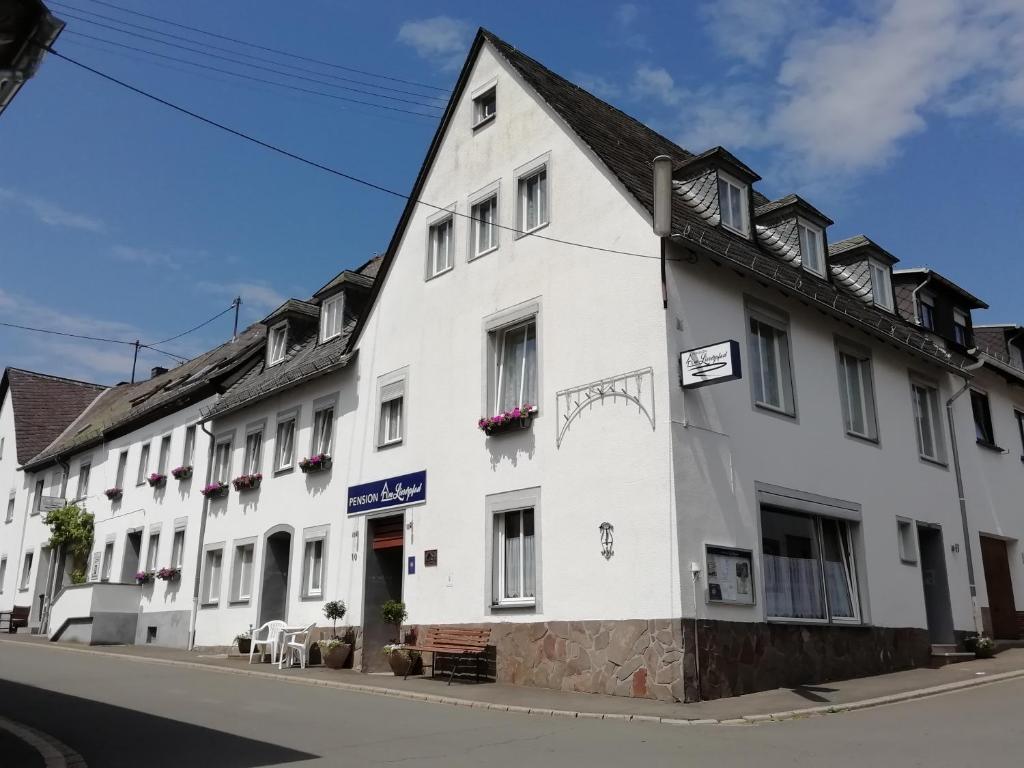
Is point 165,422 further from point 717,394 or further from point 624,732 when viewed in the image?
point 624,732

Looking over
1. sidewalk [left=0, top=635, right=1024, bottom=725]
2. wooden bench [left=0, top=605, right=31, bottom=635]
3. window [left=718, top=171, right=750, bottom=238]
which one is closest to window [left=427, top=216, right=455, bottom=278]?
window [left=718, top=171, right=750, bottom=238]

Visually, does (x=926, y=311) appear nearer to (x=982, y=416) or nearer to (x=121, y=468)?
(x=982, y=416)

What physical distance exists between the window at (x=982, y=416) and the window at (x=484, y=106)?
1310 cm

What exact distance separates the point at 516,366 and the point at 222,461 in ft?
39.2

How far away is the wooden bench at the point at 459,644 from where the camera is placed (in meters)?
15.2

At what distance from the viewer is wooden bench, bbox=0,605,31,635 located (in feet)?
112

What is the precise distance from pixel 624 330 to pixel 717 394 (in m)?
1.73

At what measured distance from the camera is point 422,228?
19656mm

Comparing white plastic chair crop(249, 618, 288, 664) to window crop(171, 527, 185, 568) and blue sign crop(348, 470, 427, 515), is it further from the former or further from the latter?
window crop(171, 527, 185, 568)

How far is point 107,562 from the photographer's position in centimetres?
3045

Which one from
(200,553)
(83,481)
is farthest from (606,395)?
(83,481)

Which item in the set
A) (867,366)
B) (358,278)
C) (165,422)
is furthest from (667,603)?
(165,422)

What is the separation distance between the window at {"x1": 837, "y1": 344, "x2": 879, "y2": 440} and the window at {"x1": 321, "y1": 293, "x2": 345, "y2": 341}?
11.9 metres

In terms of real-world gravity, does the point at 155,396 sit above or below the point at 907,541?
above
